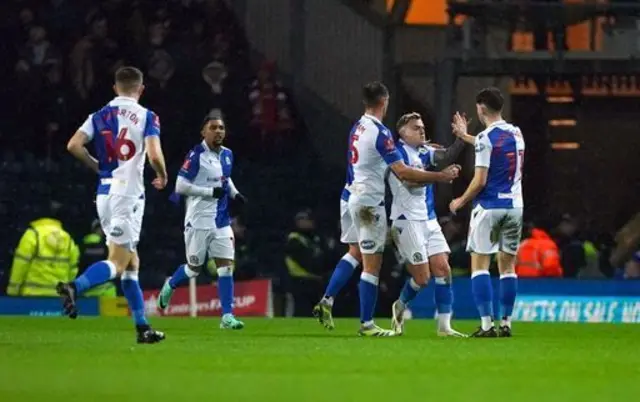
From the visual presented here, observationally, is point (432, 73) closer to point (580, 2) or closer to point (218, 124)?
point (580, 2)

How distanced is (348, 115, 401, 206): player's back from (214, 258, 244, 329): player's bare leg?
101 inches

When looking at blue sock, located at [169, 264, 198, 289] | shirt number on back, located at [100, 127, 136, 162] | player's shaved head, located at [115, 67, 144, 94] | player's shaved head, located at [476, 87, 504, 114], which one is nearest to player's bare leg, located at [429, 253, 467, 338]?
player's shaved head, located at [476, 87, 504, 114]

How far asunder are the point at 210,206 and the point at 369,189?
3.13 meters

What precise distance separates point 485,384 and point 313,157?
66.0 ft

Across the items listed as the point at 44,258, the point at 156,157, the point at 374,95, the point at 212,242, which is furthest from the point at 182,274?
the point at 156,157

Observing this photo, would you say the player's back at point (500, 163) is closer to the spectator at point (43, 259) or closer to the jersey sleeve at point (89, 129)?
the jersey sleeve at point (89, 129)

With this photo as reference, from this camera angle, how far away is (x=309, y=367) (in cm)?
1194

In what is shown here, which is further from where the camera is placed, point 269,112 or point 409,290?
point 269,112

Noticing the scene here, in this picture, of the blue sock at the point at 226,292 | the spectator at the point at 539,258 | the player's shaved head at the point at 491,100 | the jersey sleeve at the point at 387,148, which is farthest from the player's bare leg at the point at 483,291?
the spectator at the point at 539,258

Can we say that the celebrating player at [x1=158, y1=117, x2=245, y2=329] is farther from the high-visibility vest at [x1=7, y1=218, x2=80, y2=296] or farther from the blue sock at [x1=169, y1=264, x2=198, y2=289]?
the high-visibility vest at [x1=7, y1=218, x2=80, y2=296]

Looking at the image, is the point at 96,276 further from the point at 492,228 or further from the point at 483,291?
the point at 492,228

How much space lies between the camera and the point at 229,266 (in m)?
18.7

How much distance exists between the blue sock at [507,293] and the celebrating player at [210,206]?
316cm

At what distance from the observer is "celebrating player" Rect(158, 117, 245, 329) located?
18.5 m
